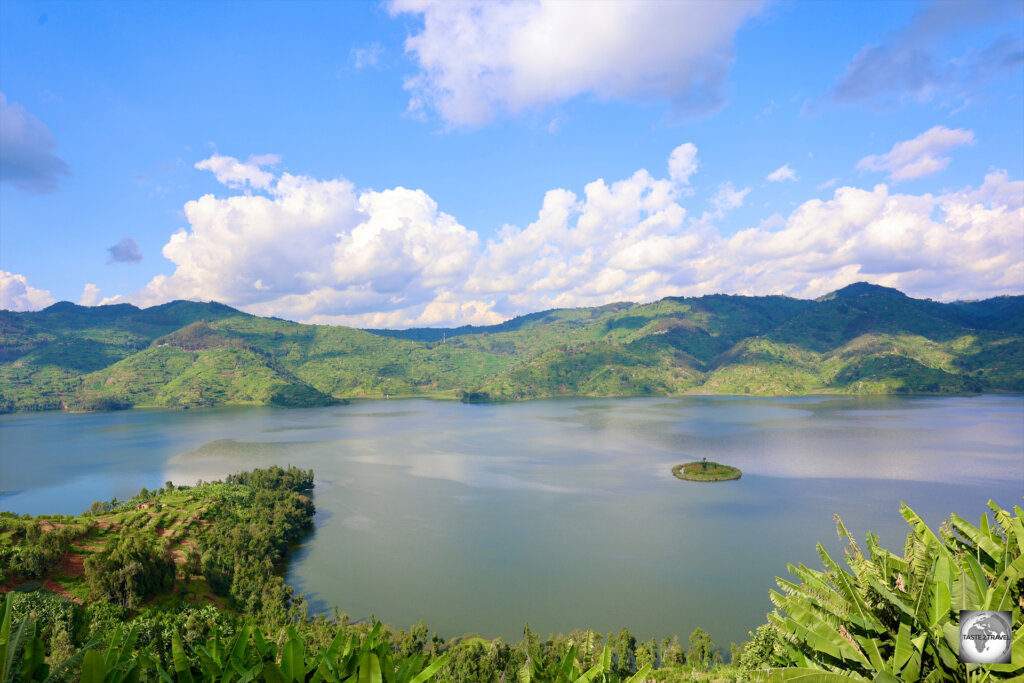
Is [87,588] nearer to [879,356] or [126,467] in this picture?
[126,467]

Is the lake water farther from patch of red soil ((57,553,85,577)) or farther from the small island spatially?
patch of red soil ((57,553,85,577))

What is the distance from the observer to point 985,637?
5.22 metres

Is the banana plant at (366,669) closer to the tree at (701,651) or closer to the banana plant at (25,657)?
the banana plant at (25,657)

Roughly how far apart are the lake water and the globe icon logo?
30.3 m

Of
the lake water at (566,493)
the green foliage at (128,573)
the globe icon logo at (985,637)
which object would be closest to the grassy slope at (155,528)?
the green foliage at (128,573)

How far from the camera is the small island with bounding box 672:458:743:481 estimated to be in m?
70.9

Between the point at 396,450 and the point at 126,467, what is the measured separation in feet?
147

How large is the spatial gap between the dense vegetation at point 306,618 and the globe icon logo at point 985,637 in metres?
0.11

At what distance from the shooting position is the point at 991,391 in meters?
170

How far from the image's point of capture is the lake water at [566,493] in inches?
1433

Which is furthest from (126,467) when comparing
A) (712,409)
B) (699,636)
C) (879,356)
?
(879,356)

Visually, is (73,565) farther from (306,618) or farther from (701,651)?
(701,651)

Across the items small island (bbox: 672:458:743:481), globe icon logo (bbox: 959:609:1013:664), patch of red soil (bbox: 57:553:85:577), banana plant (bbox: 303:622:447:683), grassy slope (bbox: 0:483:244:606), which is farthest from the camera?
small island (bbox: 672:458:743:481)

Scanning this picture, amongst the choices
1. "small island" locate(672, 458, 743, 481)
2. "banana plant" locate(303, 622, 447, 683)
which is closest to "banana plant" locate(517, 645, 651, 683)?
"banana plant" locate(303, 622, 447, 683)
